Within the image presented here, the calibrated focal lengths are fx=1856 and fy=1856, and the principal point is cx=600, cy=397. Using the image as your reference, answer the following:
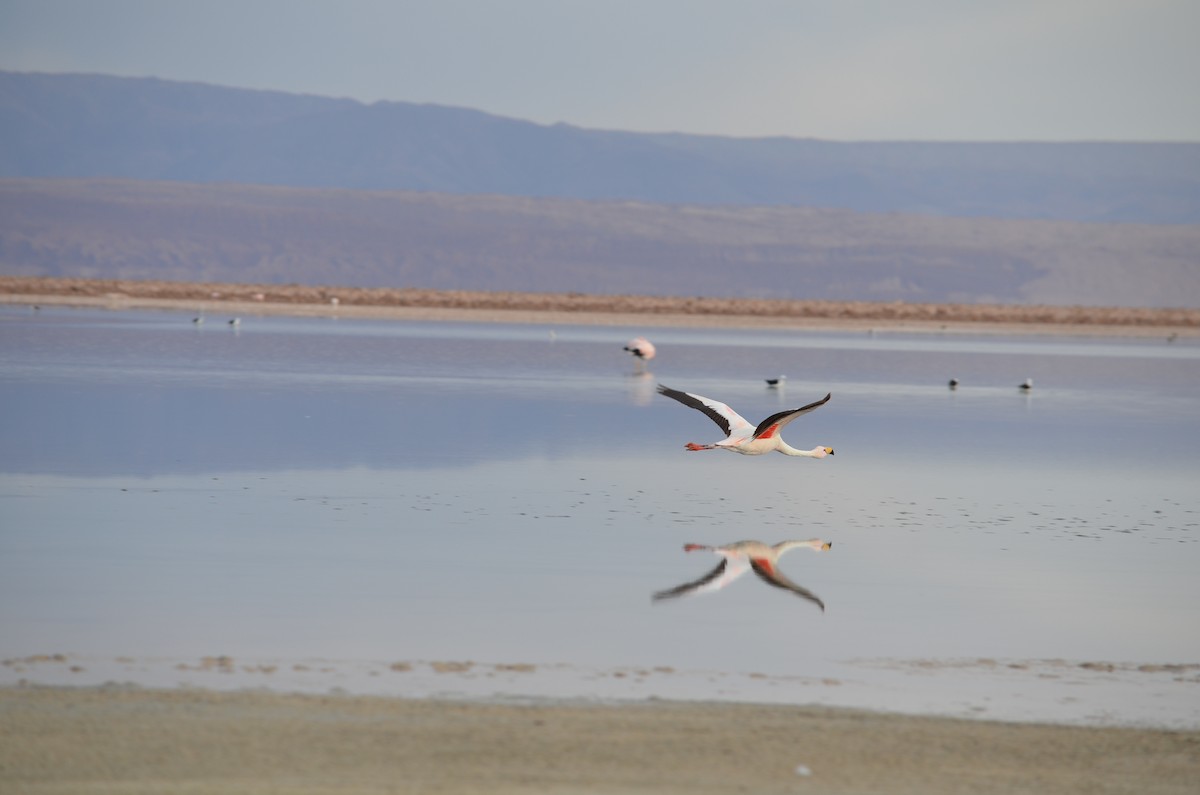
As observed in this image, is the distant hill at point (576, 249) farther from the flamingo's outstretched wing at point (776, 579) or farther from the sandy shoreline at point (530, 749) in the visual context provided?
the sandy shoreline at point (530, 749)

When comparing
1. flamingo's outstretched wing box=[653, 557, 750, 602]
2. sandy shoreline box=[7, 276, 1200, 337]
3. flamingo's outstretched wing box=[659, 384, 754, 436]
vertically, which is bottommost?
flamingo's outstretched wing box=[653, 557, 750, 602]

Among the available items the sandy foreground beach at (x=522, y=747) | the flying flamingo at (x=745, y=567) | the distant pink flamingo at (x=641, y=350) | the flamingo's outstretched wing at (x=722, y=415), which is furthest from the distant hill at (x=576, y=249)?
the sandy foreground beach at (x=522, y=747)

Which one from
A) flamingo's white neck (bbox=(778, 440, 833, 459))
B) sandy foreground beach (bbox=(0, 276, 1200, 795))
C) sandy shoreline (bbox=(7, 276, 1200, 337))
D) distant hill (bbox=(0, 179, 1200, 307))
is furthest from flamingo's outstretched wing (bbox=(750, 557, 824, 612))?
distant hill (bbox=(0, 179, 1200, 307))

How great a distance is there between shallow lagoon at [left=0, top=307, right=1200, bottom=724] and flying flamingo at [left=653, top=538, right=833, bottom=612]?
14 cm

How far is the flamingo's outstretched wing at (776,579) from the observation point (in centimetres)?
1061

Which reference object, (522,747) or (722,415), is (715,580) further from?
(522,747)

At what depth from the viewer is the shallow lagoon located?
29.3 ft

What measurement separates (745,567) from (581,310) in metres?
60.8

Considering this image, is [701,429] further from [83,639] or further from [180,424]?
[83,639]

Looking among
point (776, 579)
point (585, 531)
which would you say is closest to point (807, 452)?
point (585, 531)

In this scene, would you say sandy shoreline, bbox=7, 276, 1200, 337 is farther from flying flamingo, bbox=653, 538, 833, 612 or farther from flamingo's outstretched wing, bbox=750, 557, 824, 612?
flamingo's outstretched wing, bbox=750, 557, 824, 612

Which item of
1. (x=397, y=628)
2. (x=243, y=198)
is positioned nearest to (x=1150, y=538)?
(x=397, y=628)

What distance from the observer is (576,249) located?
142 m

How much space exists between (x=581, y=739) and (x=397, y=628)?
91.2 inches
